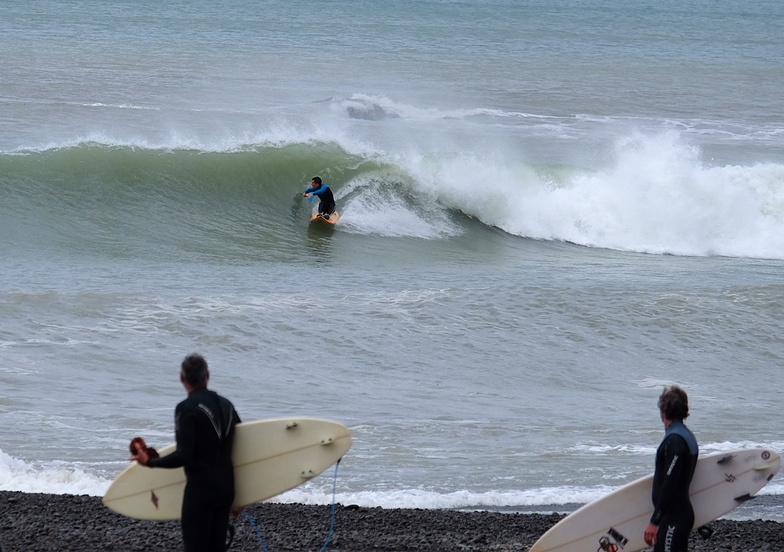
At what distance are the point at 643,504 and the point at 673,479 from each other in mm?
446

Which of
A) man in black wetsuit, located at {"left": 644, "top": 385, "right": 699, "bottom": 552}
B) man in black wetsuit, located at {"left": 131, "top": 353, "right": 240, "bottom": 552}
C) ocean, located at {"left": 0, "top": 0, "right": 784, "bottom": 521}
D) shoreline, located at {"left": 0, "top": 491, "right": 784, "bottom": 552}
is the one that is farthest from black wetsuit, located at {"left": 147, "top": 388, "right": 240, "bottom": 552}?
ocean, located at {"left": 0, "top": 0, "right": 784, "bottom": 521}

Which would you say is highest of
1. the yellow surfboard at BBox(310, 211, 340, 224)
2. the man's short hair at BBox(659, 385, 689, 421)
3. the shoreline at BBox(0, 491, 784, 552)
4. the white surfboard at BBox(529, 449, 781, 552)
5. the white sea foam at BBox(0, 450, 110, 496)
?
the yellow surfboard at BBox(310, 211, 340, 224)

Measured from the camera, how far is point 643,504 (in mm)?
4375

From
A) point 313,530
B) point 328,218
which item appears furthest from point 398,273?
point 313,530

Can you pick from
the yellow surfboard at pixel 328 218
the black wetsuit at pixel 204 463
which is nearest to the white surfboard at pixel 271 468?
the black wetsuit at pixel 204 463

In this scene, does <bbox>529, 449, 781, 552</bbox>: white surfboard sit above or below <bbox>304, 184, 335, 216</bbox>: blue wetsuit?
below

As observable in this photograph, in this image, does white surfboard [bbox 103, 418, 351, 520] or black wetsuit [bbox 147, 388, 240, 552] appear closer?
black wetsuit [bbox 147, 388, 240, 552]

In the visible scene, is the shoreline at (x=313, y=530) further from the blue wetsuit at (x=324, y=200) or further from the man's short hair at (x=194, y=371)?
the blue wetsuit at (x=324, y=200)

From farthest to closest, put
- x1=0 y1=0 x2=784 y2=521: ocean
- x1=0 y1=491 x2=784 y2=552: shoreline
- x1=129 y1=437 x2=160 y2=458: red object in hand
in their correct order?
x1=0 y1=0 x2=784 y2=521: ocean
x1=0 y1=491 x2=784 y2=552: shoreline
x1=129 y1=437 x2=160 y2=458: red object in hand

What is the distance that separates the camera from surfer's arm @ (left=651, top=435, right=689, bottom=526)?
394cm

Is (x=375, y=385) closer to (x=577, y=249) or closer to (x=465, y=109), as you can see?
(x=577, y=249)

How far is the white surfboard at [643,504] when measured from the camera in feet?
13.8

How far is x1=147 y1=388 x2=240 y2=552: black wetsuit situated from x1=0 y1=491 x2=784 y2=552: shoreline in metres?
1.17

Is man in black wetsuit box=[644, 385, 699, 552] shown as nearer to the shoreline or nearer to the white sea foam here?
the shoreline
